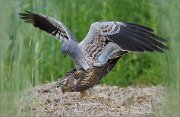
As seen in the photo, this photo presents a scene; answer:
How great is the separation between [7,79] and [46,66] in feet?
11.0

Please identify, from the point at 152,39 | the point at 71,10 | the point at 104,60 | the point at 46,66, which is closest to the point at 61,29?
the point at 104,60

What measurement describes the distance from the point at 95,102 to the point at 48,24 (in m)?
1.25

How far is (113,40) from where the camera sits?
6.93 m

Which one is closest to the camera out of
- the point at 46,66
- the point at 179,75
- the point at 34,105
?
the point at 179,75

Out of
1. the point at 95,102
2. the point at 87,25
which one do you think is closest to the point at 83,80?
the point at 95,102

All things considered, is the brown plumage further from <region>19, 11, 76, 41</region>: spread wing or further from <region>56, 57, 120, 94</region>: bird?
<region>19, 11, 76, 41</region>: spread wing

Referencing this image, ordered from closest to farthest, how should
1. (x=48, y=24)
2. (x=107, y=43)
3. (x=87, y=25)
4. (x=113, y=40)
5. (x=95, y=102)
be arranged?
(x=95, y=102)
(x=113, y=40)
(x=107, y=43)
(x=48, y=24)
(x=87, y=25)


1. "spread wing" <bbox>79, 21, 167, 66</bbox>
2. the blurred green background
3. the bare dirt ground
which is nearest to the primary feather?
"spread wing" <bbox>79, 21, 167, 66</bbox>

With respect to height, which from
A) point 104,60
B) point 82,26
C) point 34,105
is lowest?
point 34,105

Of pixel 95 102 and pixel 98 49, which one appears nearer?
pixel 95 102

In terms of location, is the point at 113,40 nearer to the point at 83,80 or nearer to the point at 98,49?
the point at 98,49

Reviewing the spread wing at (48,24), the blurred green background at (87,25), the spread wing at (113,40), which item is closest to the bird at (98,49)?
the spread wing at (113,40)

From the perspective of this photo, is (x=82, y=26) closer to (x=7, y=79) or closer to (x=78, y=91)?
(x=78, y=91)

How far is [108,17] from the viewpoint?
380 inches
